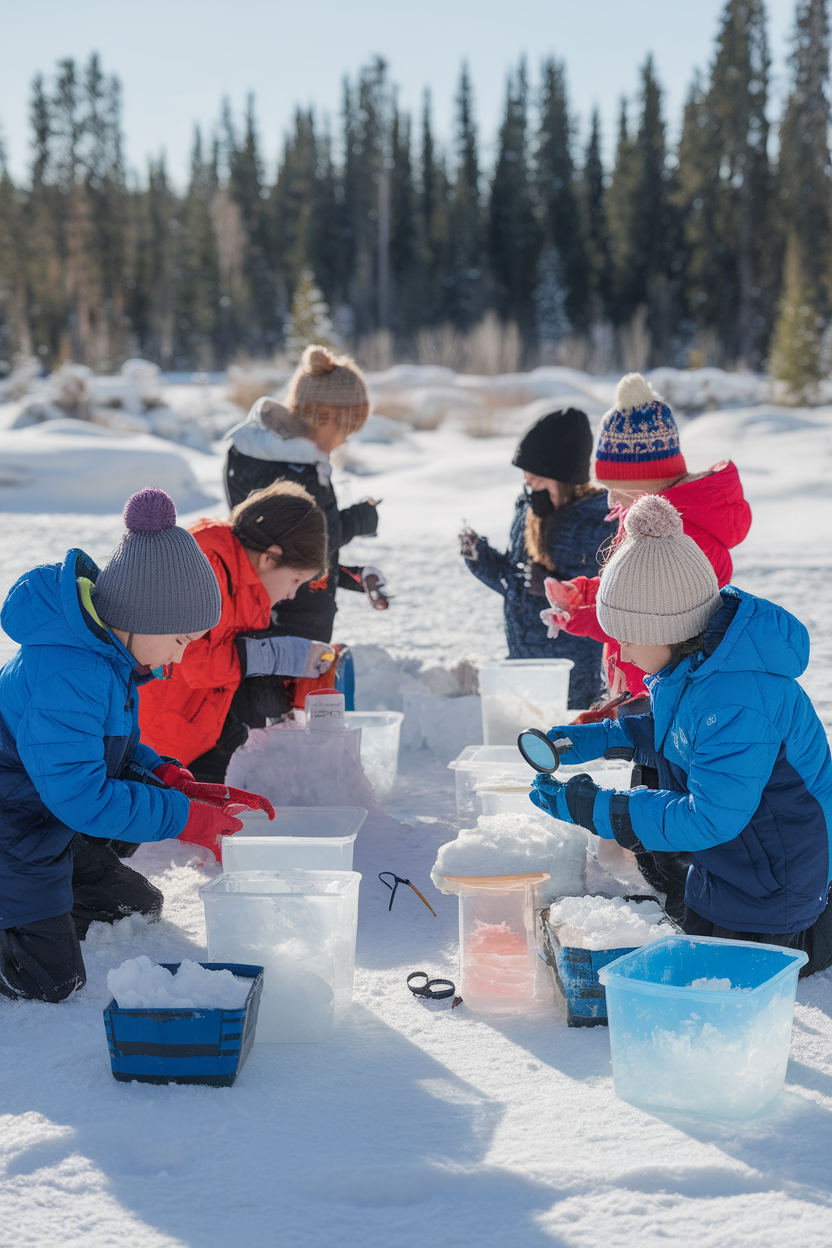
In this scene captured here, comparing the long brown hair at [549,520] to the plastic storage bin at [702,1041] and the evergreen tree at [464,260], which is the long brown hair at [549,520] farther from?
the evergreen tree at [464,260]

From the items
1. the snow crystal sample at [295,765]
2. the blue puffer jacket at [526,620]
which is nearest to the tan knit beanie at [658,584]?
the snow crystal sample at [295,765]

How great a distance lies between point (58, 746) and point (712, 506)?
5.72 ft

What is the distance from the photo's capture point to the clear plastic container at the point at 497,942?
2160 mm

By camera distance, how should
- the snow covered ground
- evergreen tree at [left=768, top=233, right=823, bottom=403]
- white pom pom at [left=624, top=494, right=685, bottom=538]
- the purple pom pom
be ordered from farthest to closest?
evergreen tree at [left=768, top=233, right=823, bottom=403]
the purple pom pom
white pom pom at [left=624, top=494, right=685, bottom=538]
the snow covered ground

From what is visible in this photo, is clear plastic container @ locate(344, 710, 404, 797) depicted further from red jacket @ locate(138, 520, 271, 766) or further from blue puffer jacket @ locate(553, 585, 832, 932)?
blue puffer jacket @ locate(553, 585, 832, 932)

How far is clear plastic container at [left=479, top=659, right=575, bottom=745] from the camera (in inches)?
127

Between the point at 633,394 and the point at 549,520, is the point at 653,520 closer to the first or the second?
the point at 633,394

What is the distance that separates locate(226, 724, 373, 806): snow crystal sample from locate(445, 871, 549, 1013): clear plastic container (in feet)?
2.65

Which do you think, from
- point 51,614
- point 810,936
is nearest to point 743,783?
point 810,936

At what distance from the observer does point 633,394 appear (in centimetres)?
301

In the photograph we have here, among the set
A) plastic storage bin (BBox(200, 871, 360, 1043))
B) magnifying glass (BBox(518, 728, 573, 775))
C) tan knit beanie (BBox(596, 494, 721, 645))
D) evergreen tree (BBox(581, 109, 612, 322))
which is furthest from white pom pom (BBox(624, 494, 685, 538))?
evergreen tree (BBox(581, 109, 612, 322))

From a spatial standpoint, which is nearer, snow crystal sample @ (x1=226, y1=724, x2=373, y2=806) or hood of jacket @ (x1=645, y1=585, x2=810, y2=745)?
hood of jacket @ (x1=645, y1=585, x2=810, y2=745)

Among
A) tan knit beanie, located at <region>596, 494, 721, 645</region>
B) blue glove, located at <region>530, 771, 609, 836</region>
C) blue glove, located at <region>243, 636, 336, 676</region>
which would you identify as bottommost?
blue glove, located at <region>530, 771, 609, 836</region>

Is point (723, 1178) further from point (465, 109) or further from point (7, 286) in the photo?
point (465, 109)
